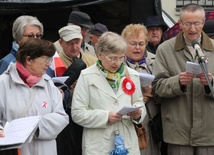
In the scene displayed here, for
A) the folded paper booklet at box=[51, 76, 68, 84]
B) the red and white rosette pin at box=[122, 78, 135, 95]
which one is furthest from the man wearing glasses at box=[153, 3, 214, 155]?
the folded paper booklet at box=[51, 76, 68, 84]

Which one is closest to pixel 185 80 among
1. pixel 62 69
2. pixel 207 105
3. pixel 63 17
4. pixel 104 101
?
pixel 207 105

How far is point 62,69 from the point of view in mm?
5141

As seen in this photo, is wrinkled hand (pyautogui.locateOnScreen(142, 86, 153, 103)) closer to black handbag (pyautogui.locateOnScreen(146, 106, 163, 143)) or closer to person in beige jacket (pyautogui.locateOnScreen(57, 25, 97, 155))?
black handbag (pyautogui.locateOnScreen(146, 106, 163, 143))

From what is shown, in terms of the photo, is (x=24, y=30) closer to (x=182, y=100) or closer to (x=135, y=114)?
(x=135, y=114)

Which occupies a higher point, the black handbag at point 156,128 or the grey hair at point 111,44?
the grey hair at point 111,44

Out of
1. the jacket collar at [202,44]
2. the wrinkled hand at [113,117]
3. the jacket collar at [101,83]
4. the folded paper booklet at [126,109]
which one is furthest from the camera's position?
the jacket collar at [202,44]

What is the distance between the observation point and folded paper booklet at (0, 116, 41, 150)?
3.83 m

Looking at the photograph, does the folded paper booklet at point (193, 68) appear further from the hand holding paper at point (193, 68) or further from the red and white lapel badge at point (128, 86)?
the red and white lapel badge at point (128, 86)

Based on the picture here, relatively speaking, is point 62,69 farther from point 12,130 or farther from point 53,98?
point 12,130

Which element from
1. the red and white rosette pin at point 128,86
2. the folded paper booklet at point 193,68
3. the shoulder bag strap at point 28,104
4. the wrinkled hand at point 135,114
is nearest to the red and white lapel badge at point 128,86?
the red and white rosette pin at point 128,86

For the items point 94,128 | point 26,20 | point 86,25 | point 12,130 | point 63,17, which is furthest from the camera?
point 63,17

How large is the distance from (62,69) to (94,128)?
0.73 metres

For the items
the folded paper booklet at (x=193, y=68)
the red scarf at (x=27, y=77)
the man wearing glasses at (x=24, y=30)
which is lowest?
the folded paper booklet at (x=193, y=68)

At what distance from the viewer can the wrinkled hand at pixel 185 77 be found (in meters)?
4.86
